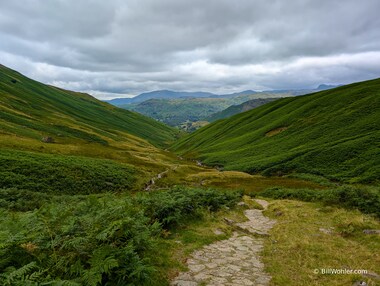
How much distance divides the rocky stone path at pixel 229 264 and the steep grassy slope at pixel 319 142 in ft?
165

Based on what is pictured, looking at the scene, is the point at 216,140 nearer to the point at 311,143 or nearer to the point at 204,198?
the point at 311,143

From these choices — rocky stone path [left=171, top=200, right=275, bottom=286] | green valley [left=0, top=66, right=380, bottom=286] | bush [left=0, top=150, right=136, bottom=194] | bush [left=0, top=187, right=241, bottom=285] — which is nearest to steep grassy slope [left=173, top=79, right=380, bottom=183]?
green valley [left=0, top=66, right=380, bottom=286]

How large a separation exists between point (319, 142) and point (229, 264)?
7905 cm

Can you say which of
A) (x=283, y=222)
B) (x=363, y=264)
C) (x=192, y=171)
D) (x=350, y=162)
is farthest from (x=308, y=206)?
(x=192, y=171)

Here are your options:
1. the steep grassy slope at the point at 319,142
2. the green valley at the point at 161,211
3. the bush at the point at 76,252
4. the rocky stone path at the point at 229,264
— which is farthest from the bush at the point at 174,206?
the steep grassy slope at the point at 319,142

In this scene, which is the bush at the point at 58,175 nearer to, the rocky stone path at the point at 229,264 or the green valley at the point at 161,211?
the green valley at the point at 161,211

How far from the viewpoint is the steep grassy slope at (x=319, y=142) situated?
6462 centimetres

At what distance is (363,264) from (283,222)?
904 cm

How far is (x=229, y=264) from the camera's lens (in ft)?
39.7

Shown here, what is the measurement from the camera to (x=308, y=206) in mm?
26547

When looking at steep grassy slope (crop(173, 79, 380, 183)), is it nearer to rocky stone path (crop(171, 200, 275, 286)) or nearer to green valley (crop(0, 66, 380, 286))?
green valley (crop(0, 66, 380, 286))

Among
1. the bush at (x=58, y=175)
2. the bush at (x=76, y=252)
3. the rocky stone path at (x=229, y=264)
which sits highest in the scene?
the bush at (x=76, y=252)

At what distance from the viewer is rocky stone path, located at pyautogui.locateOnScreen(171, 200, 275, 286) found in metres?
10.3

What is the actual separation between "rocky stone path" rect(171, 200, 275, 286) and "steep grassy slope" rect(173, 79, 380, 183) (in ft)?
165
